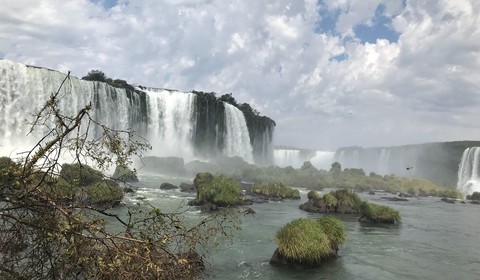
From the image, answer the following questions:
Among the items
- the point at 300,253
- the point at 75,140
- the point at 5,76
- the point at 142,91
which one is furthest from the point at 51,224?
the point at 142,91

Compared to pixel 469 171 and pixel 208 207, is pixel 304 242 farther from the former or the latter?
pixel 469 171

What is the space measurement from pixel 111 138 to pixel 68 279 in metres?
2.03

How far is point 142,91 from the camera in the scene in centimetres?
6588

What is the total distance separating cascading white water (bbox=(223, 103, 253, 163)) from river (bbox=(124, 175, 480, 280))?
5073 centimetres

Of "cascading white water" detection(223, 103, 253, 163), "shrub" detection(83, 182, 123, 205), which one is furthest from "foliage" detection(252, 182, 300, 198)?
"cascading white water" detection(223, 103, 253, 163)

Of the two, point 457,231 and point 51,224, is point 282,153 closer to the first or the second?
point 457,231

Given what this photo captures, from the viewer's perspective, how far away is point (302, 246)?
1616cm

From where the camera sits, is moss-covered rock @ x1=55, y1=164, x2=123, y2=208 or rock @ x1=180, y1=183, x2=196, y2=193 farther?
rock @ x1=180, y1=183, x2=196, y2=193

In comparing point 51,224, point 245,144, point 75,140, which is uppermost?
point 245,144

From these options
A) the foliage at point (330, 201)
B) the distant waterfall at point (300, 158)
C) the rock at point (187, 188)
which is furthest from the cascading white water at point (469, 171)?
the rock at point (187, 188)

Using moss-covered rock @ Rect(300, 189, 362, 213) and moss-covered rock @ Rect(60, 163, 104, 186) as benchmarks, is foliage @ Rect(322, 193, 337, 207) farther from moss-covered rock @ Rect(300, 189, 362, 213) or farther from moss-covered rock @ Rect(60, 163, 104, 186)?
moss-covered rock @ Rect(60, 163, 104, 186)

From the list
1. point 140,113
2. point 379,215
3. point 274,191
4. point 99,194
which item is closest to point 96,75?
point 140,113

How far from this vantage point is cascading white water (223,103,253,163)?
81188mm

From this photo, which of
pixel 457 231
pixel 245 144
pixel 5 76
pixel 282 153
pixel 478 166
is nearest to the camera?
pixel 457 231
